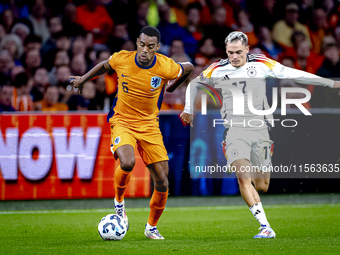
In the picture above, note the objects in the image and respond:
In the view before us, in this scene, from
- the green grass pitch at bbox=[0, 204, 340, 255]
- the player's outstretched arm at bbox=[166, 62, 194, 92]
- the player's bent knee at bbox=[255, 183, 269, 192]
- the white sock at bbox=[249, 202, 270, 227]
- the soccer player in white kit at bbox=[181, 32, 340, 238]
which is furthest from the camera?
the player's bent knee at bbox=[255, 183, 269, 192]

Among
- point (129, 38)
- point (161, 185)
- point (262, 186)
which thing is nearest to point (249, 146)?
point (262, 186)

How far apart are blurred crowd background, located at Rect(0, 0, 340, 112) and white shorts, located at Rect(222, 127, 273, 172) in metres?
3.18

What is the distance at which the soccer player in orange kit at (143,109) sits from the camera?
599 cm

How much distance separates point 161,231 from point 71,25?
5569 millimetres

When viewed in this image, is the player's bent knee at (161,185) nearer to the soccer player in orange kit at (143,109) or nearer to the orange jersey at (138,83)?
the soccer player in orange kit at (143,109)

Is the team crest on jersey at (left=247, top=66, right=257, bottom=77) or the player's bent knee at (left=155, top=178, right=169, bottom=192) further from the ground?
the team crest on jersey at (left=247, top=66, right=257, bottom=77)

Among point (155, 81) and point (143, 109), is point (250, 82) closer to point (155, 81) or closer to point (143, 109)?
point (155, 81)

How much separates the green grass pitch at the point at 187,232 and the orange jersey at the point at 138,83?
1415 millimetres

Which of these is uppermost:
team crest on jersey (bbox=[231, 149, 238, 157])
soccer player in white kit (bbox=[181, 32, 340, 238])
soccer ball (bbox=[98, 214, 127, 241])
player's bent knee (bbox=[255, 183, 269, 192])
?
soccer player in white kit (bbox=[181, 32, 340, 238])

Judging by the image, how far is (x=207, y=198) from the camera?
29.5 feet

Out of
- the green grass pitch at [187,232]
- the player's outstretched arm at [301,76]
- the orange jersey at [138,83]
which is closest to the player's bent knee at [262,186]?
the green grass pitch at [187,232]

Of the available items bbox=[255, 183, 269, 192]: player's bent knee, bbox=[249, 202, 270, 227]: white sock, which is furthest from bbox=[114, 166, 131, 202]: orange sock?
bbox=[255, 183, 269, 192]: player's bent knee

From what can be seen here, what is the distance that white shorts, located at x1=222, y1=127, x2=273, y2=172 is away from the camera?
5.97 meters

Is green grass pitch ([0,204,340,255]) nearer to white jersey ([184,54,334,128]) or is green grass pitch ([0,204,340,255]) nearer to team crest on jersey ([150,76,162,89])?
white jersey ([184,54,334,128])
